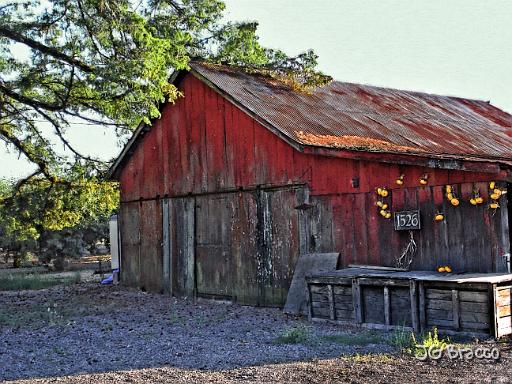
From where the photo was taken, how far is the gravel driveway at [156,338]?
333 inches

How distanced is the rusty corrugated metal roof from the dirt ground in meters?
3.72

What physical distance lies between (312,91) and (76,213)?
855 centimetres

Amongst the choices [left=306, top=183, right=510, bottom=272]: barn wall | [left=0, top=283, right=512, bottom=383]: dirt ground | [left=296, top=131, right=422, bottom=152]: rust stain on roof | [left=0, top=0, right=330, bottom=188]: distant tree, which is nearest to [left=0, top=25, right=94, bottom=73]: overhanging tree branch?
[left=0, top=0, right=330, bottom=188]: distant tree

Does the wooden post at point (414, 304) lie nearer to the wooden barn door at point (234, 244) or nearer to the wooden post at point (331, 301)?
the wooden post at point (331, 301)

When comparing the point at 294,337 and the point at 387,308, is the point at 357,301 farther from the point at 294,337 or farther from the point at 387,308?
the point at 294,337

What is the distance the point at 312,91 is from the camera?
55.4 feet

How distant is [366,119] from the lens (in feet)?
49.1

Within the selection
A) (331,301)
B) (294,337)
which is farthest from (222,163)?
(294,337)

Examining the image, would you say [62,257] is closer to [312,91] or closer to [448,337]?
[312,91]

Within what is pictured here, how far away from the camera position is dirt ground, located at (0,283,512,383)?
7.47 meters

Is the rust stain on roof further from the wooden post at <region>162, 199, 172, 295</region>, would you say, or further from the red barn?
the wooden post at <region>162, 199, 172, 295</region>

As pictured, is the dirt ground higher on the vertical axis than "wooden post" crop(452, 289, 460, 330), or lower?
lower

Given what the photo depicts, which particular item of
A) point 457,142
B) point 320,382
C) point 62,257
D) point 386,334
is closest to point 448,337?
point 386,334

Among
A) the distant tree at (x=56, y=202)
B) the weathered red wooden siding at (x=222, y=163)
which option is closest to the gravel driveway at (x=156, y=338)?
the weathered red wooden siding at (x=222, y=163)
